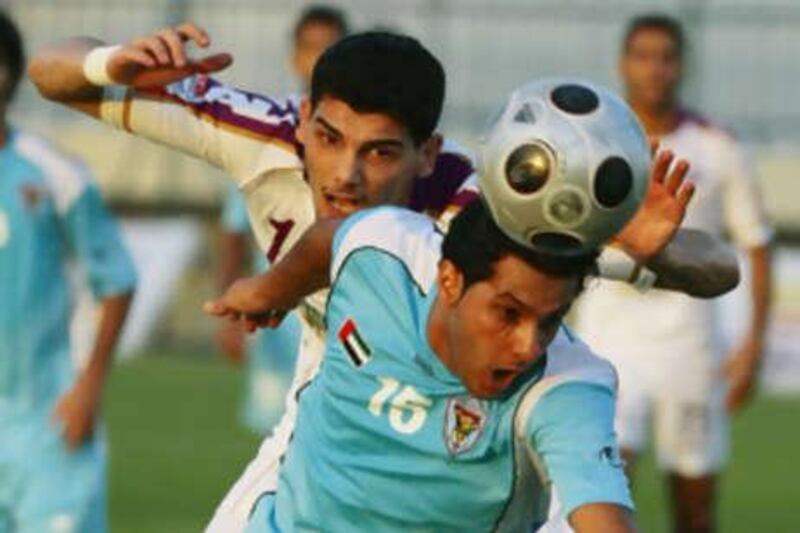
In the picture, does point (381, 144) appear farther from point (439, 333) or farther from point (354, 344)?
point (439, 333)

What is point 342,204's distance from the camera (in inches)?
308

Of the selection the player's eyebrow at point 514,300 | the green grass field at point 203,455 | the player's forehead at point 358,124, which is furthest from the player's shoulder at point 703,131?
the player's eyebrow at point 514,300

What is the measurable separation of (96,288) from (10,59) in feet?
2.99

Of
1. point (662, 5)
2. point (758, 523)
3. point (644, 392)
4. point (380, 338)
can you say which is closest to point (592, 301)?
point (644, 392)

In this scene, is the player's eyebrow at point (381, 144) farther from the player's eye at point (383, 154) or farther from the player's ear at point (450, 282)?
the player's ear at point (450, 282)

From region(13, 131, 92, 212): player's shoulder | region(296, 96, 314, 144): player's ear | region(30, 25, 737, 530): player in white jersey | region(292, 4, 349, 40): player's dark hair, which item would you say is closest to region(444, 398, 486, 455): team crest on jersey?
region(30, 25, 737, 530): player in white jersey

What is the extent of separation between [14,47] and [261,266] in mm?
3622

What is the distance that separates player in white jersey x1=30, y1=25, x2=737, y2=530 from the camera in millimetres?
7836

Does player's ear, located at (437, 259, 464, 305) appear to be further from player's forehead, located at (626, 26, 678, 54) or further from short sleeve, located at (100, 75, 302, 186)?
player's forehead, located at (626, 26, 678, 54)

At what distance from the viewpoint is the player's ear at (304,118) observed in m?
8.12

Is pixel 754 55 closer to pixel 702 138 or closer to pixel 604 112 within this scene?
pixel 702 138

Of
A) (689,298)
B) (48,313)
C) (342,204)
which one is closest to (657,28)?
(689,298)

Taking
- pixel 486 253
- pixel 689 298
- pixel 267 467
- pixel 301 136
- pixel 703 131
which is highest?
pixel 486 253

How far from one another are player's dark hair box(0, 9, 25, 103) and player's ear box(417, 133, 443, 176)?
3252 millimetres
